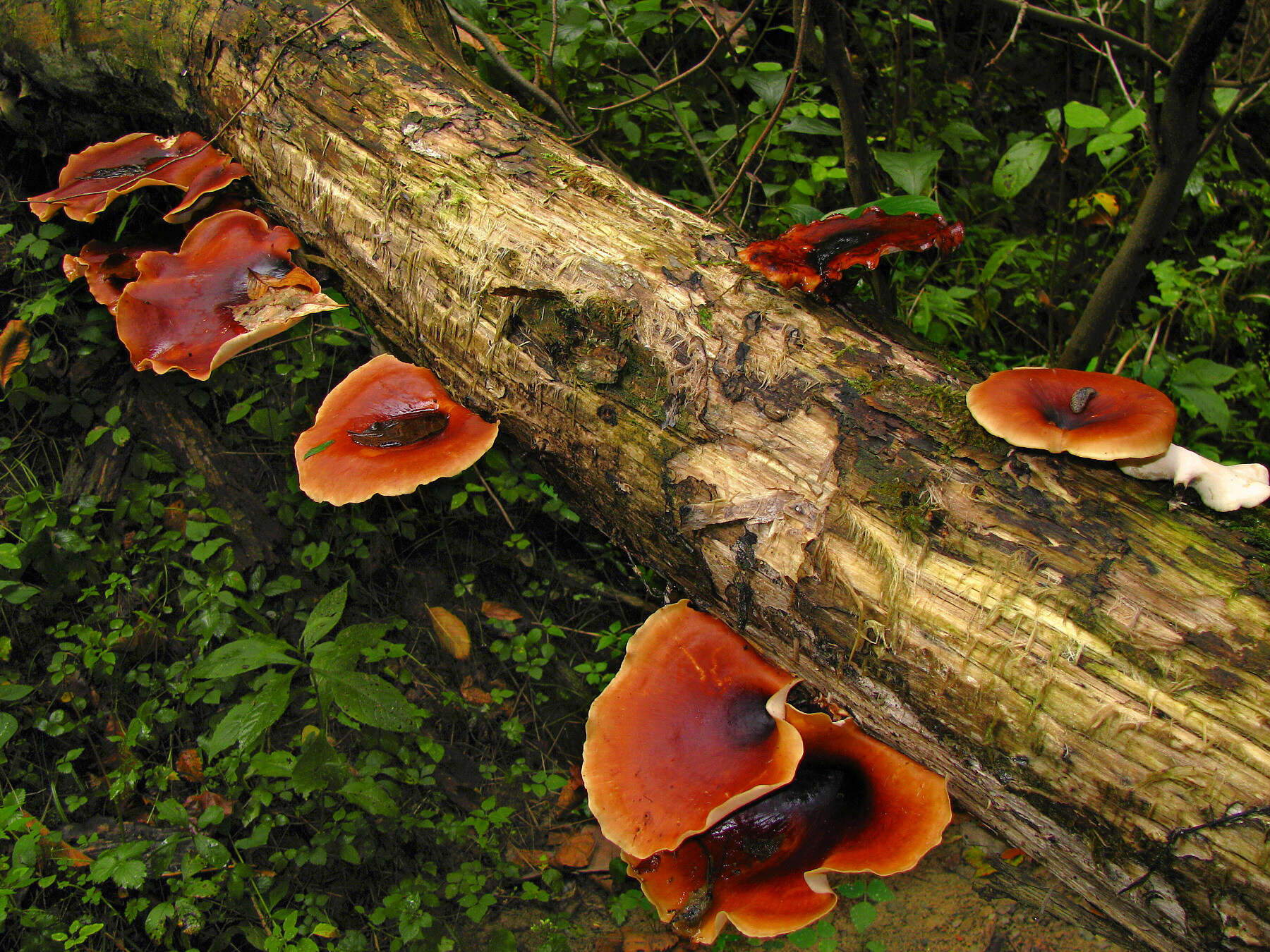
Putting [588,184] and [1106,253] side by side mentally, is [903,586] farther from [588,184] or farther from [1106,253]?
[1106,253]

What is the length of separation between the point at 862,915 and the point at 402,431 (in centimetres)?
258

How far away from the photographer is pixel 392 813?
8.97 ft

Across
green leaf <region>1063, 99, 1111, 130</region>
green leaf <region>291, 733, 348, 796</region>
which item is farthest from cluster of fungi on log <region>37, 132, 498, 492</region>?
green leaf <region>1063, 99, 1111, 130</region>

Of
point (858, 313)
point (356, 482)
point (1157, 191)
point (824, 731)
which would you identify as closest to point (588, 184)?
point (858, 313)

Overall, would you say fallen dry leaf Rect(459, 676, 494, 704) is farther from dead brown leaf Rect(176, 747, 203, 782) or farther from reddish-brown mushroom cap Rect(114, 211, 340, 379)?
reddish-brown mushroom cap Rect(114, 211, 340, 379)

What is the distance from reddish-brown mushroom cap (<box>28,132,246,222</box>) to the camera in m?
3.47

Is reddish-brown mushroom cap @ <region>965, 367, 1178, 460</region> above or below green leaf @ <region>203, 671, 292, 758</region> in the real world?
above

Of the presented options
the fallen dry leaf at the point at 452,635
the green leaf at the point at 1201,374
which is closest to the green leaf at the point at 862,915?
the fallen dry leaf at the point at 452,635

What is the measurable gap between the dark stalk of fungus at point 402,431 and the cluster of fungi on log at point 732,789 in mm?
1182

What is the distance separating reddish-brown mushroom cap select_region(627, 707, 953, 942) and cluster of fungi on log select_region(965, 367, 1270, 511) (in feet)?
3.46

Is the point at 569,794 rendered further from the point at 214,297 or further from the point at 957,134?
the point at 957,134

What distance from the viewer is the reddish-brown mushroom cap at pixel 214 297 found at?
3.04 m

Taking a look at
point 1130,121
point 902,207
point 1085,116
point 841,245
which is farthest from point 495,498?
point 1130,121

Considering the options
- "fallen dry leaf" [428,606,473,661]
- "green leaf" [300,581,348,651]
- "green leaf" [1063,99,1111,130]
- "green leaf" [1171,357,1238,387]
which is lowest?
"fallen dry leaf" [428,606,473,661]
